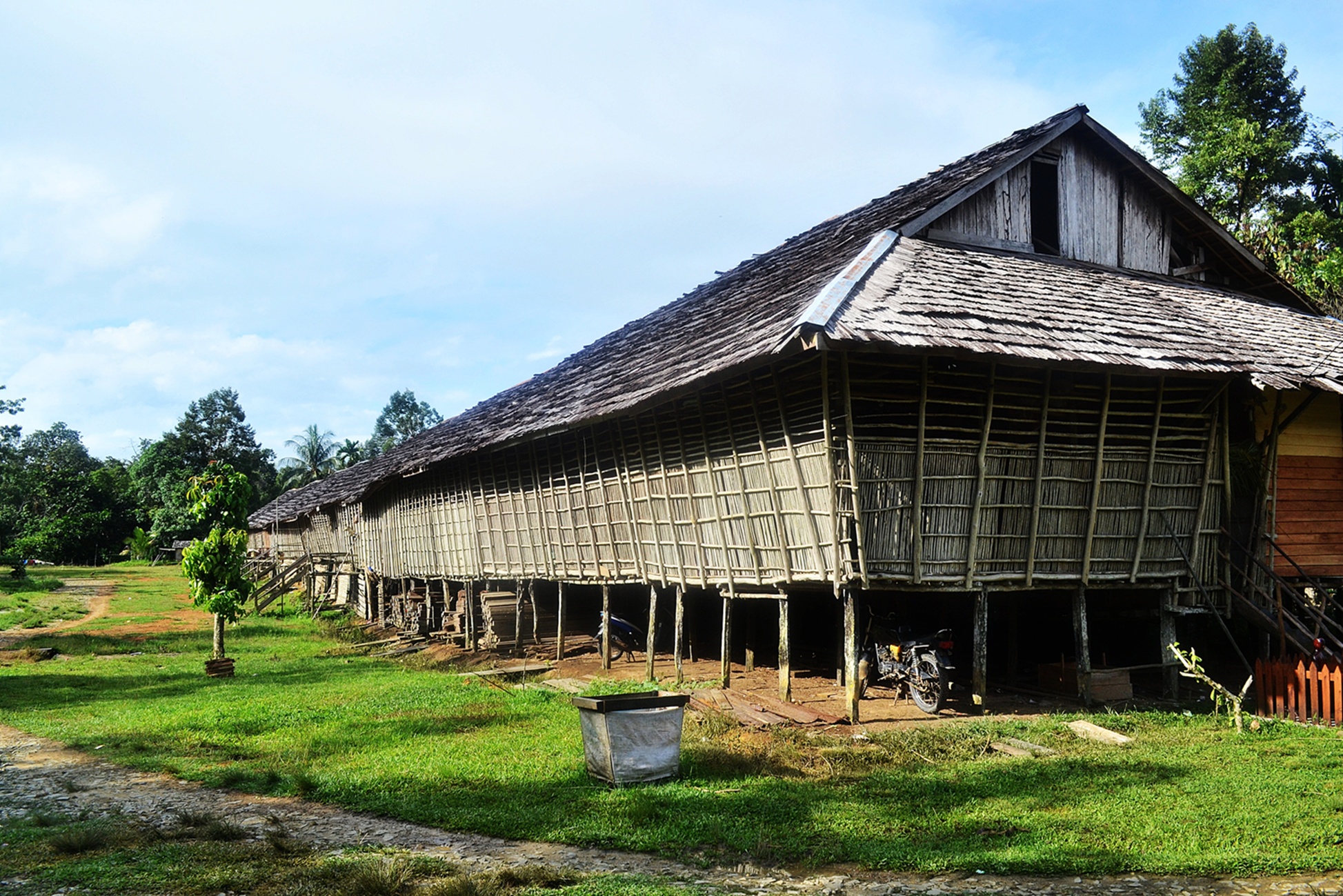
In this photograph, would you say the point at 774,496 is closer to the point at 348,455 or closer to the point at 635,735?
the point at 635,735

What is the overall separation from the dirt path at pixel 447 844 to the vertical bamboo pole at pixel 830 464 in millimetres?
4511

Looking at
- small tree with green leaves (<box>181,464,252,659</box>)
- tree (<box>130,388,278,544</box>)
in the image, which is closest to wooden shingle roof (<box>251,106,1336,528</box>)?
small tree with green leaves (<box>181,464,252,659</box>)

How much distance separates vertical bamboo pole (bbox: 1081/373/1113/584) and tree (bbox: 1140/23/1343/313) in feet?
48.0

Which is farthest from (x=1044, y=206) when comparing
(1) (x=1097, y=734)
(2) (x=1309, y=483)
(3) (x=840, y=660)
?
(1) (x=1097, y=734)

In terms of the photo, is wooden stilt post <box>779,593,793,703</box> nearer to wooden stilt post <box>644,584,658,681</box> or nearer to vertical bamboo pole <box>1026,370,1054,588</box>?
vertical bamboo pole <box>1026,370,1054,588</box>

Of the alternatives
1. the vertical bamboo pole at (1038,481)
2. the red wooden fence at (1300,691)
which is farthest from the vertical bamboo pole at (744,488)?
the red wooden fence at (1300,691)

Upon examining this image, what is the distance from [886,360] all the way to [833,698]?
4.73 metres

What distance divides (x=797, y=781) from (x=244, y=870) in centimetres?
447

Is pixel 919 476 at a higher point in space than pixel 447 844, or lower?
higher

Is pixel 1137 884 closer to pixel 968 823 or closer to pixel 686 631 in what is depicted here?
pixel 968 823

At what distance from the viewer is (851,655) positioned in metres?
10.8

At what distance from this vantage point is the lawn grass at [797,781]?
6555 mm

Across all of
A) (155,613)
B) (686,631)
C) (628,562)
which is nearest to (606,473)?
(628,562)

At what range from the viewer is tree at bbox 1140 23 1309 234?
2859 cm
